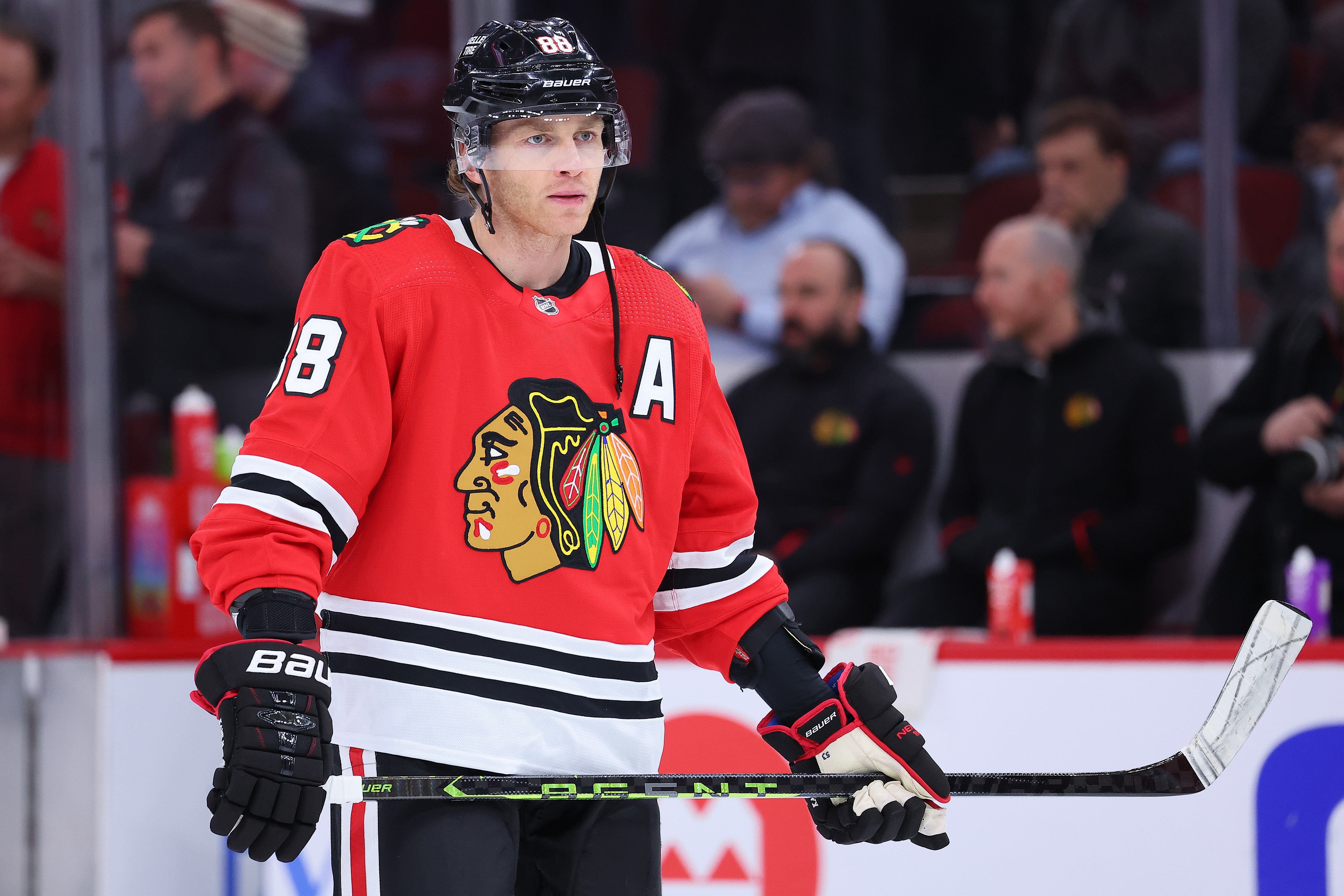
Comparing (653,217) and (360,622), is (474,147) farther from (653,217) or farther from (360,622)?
(653,217)

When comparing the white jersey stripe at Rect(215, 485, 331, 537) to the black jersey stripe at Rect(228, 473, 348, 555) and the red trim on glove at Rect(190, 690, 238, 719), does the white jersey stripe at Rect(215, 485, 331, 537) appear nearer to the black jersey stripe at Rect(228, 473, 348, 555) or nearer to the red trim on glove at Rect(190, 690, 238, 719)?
the black jersey stripe at Rect(228, 473, 348, 555)

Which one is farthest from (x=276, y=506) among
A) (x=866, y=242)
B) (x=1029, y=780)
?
(x=866, y=242)

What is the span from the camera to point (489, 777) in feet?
5.64

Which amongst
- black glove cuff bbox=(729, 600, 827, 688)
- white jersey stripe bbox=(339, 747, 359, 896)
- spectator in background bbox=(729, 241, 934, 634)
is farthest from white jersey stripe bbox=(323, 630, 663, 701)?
spectator in background bbox=(729, 241, 934, 634)

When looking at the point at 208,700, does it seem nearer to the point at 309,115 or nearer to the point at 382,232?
the point at 382,232

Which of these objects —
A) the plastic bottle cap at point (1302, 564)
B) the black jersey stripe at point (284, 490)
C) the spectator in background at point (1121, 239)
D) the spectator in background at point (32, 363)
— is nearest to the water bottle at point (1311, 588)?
the plastic bottle cap at point (1302, 564)

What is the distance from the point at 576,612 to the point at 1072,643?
161 centimetres

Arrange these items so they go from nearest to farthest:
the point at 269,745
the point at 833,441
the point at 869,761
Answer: the point at 269,745 → the point at 869,761 → the point at 833,441

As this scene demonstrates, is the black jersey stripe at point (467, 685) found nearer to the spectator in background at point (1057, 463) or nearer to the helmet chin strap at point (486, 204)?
the helmet chin strap at point (486, 204)

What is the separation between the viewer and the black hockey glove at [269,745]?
1.57 m

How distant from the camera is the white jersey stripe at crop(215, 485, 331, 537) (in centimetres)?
166

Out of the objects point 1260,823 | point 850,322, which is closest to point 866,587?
point 850,322

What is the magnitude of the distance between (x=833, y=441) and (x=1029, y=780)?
7.00 ft

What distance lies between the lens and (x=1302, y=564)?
341cm
